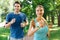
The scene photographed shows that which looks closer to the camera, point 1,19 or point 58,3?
point 58,3

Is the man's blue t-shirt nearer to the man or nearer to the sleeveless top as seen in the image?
the man

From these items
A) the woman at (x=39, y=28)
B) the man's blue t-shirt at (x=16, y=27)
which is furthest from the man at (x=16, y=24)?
the woman at (x=39, y=28)

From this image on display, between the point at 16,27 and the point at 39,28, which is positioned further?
the point at 16,27

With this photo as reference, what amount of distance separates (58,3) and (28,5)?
4.54m

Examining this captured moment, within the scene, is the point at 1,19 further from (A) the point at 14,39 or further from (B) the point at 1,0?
(A) the point at 14,39

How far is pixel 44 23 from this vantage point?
3.65m

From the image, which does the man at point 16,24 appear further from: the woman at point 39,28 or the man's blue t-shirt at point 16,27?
the woman at point 39,28

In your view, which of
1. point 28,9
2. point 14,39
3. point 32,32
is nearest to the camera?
point 32,32

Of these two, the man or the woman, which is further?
the man

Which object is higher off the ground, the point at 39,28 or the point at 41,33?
the point at 39,28

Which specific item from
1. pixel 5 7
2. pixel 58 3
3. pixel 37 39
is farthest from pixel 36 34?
pixel 5 7

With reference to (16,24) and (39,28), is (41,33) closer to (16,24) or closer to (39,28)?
(39,28)

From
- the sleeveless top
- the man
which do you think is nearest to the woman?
the sleeveless top

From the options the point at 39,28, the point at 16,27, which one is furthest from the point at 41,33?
the point at 16,27
